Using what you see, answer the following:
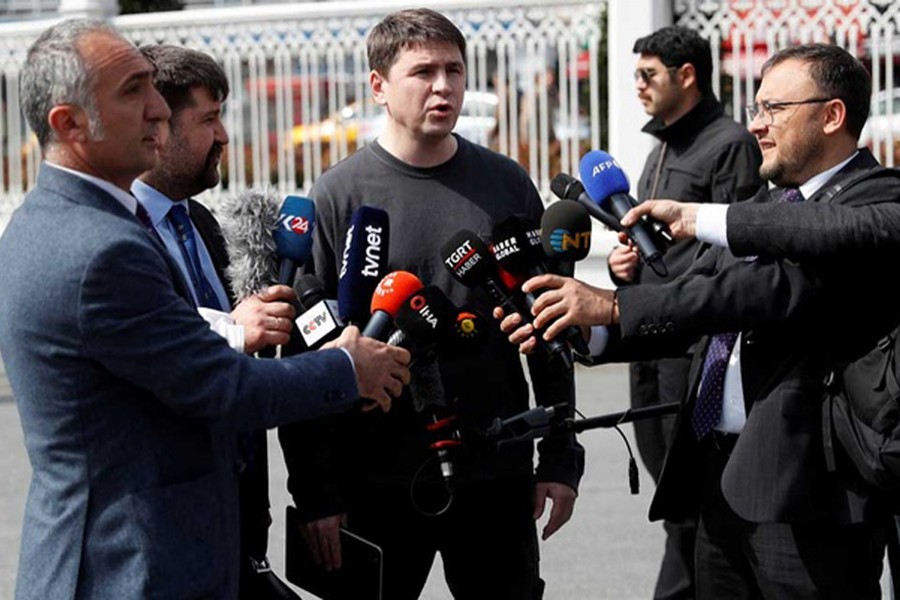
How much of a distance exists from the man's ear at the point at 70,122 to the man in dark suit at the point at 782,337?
111 cm

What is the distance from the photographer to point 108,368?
302 cm

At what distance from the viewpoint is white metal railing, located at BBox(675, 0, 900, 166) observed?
37.6 feet

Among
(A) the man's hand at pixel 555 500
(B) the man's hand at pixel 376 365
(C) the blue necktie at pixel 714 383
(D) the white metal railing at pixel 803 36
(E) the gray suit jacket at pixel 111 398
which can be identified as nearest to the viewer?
(E) the gray suit jacket at pixel 111 398

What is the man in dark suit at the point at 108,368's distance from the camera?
300cm

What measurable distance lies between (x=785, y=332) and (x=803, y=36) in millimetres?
8005

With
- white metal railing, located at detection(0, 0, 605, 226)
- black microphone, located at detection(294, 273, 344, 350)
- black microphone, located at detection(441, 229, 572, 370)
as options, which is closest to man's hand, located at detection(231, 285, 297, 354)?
black microphone, located at detection(294, 273, 344, 350)

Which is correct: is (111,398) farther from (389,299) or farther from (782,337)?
(782,337)

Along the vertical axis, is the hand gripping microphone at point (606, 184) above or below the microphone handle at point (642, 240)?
above

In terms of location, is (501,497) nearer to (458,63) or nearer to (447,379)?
(447,379)

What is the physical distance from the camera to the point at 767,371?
3.97m

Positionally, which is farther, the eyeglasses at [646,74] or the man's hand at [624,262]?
the eyeglasses at [646,74]

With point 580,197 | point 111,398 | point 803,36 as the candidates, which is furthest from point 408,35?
point 803,36

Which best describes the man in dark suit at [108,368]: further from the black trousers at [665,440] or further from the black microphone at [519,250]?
the black trousers at [665,440]

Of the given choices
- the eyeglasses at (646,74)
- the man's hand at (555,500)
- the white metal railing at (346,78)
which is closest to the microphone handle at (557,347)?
the man's hand at (555,500)
